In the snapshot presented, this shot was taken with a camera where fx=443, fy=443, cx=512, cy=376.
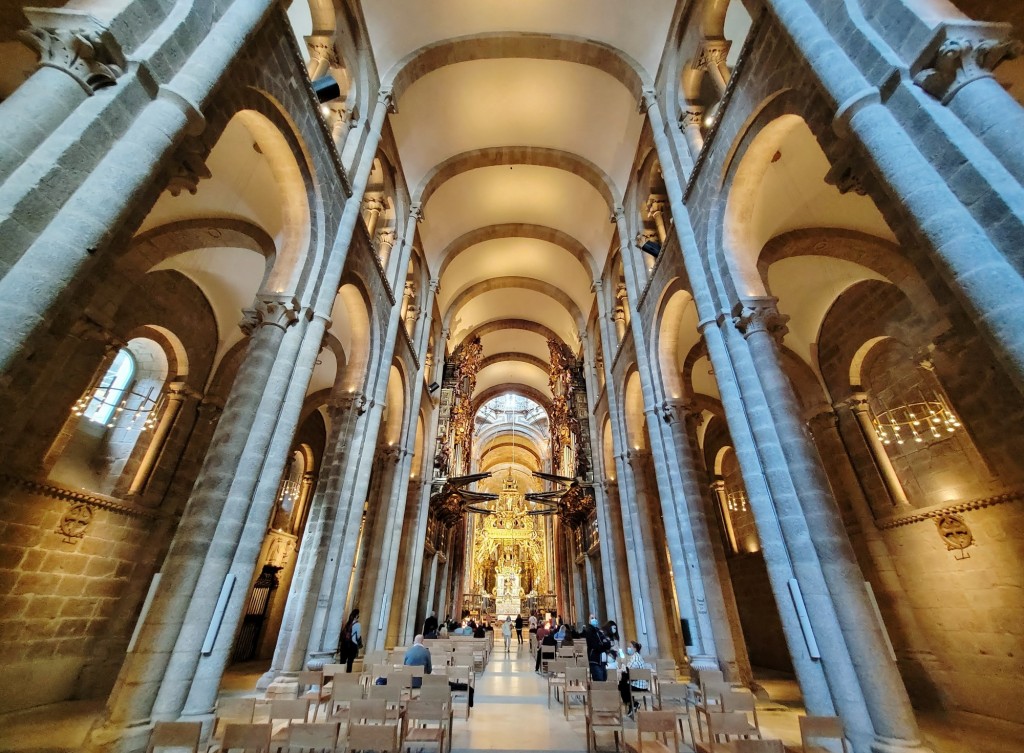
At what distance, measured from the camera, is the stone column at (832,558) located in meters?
4.31

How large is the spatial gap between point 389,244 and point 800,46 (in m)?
10.4

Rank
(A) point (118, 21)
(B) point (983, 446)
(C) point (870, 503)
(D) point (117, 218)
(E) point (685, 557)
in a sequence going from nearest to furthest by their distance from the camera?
(D) point (117, 218), (A) point (118, 21), (B) point (983, 446), (E) point (685, 557), (C) point (870, 503)

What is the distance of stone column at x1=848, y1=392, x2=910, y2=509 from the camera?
32.0 ft

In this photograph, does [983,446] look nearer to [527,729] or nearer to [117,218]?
[527,729]

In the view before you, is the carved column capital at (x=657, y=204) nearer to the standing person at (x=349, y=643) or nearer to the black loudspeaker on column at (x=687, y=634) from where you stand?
the black loudspeaker on column at (x=687, y=634)

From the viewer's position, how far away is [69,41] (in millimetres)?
3316

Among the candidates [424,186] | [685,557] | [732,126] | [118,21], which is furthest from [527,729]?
[424,186]

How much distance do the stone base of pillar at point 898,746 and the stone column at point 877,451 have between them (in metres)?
7.22

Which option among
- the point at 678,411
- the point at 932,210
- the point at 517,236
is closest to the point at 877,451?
the point at 678,411

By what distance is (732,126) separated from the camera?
23.6 ft

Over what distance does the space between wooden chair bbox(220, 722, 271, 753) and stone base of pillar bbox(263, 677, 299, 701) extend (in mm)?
3419

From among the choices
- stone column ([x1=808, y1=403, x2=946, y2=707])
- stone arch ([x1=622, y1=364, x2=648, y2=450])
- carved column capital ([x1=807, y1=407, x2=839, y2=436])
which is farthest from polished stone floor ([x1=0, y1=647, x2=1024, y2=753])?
stone arch ([x1=622, y1=364, x2=648, y2=450])

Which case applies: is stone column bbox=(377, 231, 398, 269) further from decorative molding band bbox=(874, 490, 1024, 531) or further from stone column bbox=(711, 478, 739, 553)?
decorative molding band bbox=(874, 490, 1024, 531)

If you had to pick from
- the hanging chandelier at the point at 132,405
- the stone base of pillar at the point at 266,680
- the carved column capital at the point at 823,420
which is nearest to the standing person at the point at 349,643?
the stone base of pillar at the point at 266,680
